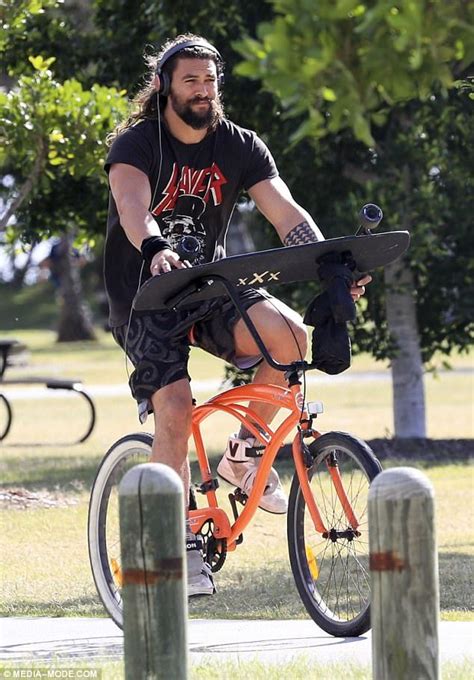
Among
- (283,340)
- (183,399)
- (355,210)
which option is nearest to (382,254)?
(283,340)

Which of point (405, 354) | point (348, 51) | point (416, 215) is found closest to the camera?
point (348, 51)

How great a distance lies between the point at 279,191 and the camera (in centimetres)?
638

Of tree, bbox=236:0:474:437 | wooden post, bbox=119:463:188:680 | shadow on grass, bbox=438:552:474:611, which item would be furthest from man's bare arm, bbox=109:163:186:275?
tree, bbox=236:0:474:437

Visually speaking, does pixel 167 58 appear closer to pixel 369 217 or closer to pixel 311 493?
pixel 369 217

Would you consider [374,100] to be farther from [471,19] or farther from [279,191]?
[279,191]

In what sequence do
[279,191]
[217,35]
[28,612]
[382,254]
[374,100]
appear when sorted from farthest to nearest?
1. [217,35]
2. [28,612]
3. [279,191]
4. [382,254]
5. [374,100]

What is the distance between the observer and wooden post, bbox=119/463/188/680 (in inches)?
166

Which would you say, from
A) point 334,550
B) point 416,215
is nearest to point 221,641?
point 334,550

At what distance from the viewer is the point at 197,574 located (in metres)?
5.90

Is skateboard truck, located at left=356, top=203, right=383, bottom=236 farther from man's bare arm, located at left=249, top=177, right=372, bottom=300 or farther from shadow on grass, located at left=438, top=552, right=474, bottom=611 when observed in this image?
shadow on grass, located at left=438, top=552, right=474, bottom=611

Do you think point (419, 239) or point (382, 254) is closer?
point (382, 254)

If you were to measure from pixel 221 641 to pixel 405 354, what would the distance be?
8207 mm

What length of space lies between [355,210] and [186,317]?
6.89m

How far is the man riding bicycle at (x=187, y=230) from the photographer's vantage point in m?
5.99
